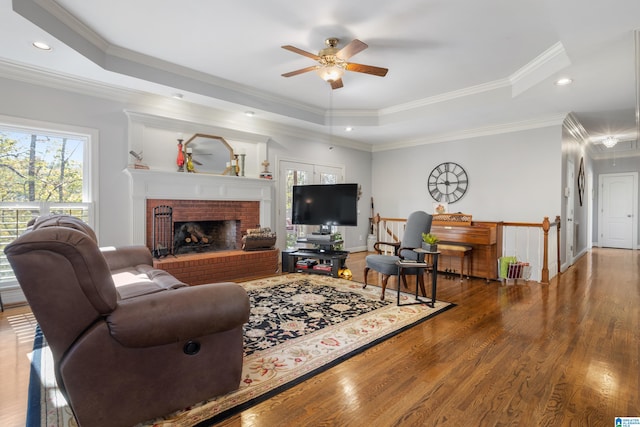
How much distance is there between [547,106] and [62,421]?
6.24m

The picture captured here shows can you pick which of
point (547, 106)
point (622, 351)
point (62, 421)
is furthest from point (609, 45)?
point (62, 421)

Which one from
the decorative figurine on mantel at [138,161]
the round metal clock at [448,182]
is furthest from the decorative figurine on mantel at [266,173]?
the round metal clock at [448,182]

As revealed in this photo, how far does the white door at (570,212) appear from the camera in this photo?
5724 millimetres

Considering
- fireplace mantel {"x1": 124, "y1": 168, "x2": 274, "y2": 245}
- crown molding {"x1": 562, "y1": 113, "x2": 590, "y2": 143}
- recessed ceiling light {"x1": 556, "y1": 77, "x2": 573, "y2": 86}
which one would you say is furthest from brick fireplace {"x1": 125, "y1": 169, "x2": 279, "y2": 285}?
crown molding {"x1": 562, "y1": 113, "x2": 590, "y2": 143}

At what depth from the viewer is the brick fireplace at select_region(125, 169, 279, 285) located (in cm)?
439

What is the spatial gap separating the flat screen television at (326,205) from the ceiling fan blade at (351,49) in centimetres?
237

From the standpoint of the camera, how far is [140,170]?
4344 millimetres

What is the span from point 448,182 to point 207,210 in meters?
4.72

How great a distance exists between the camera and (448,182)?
6.59 m

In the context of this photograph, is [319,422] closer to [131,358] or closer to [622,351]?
[131,358]

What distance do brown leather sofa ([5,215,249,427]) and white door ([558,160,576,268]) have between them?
6.25 m

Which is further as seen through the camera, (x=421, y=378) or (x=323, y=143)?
(x=323, y=143)

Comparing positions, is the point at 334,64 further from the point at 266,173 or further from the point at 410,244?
the point at 266,173

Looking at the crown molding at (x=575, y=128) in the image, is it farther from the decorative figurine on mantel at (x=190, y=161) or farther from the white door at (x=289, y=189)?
the decorative figurine on mantel at (x=190, y=161)
